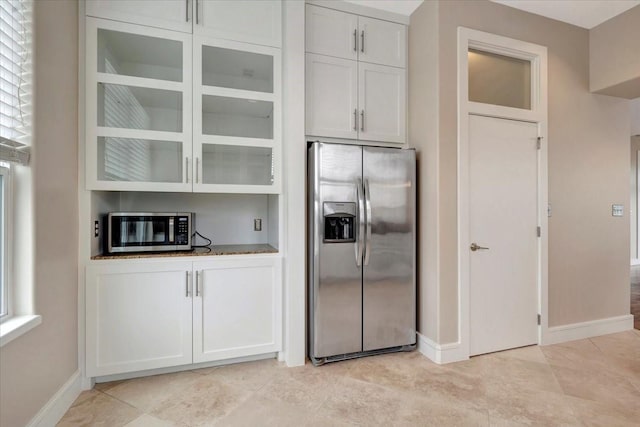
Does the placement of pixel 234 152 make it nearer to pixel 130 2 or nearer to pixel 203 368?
pixel 130 2

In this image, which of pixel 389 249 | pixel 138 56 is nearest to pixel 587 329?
pixel 389 249

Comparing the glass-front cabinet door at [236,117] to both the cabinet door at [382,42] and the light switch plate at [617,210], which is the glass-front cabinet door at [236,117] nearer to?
the cabinet door at [382,42]

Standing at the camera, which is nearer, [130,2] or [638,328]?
[130,2]

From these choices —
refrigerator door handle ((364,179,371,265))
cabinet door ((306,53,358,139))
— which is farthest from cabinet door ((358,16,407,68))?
refrigerator door handle ((364,179,371,265))

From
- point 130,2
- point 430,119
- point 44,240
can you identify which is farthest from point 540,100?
point 44,240

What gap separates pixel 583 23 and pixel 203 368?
178 inches

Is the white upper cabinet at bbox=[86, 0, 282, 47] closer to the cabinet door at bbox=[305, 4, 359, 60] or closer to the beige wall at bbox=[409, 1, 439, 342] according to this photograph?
the cabinet door at bbox=[305, 4, 359, 60]

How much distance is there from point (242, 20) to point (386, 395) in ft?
9.40

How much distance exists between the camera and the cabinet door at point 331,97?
2.61 meters

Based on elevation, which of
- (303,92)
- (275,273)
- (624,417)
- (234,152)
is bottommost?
(624,417)

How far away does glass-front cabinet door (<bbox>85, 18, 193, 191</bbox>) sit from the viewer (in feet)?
7.04

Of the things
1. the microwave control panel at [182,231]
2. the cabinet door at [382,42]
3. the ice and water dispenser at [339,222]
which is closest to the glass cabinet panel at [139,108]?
the microwave control panel at [182,231]

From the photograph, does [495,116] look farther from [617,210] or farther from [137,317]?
[137,317]

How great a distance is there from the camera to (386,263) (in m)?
2.62
